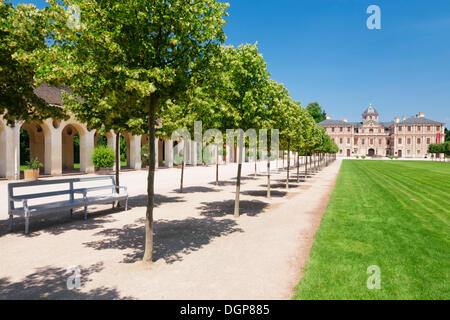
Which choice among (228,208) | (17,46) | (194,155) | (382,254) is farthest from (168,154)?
(382,254)

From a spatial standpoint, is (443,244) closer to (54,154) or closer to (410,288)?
(410,288)

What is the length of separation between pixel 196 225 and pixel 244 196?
6.33 meters

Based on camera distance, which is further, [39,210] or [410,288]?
[39,210]

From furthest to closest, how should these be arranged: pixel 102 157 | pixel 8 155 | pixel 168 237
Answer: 1. pixel 102 157
2. pixel 8 155
3. pixel 168 237

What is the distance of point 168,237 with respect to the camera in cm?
737

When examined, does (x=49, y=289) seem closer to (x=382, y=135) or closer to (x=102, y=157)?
(x=102, y=157)

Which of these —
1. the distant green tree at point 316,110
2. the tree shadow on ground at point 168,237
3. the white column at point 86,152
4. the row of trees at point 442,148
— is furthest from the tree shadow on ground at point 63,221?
the distant green tree at point 316,110

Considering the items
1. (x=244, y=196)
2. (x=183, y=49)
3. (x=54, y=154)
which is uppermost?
(x=183, y=49)

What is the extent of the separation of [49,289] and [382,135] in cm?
13320

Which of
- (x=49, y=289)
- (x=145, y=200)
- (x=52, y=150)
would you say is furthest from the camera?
(x=52, y=150)

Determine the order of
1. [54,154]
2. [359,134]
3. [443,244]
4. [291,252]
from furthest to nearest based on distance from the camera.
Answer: [359,134] < [54,154] < [443,244] < [291,252]

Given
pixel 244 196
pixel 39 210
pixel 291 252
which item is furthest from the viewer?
pixel 244 196
